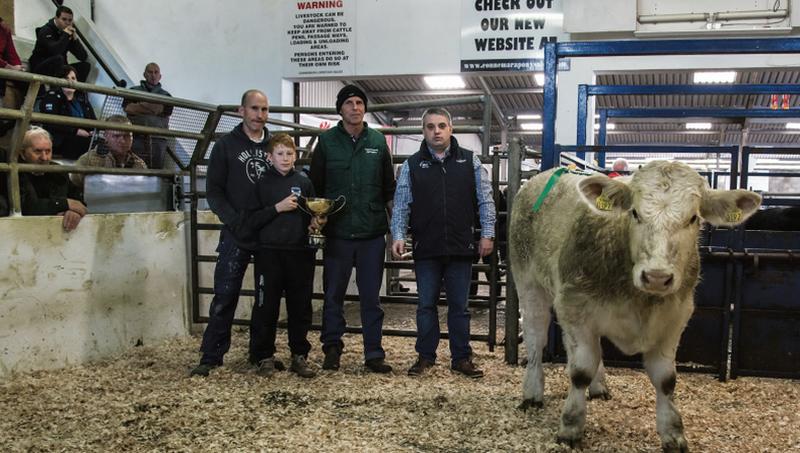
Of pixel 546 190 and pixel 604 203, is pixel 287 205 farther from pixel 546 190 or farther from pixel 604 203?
pixel 604 203

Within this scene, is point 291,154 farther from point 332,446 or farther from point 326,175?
point 332,446

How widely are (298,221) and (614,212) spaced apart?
7.13 ft

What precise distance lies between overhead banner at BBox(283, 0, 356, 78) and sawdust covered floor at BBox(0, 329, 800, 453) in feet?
24.8

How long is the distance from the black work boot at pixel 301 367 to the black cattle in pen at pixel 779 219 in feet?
13.9

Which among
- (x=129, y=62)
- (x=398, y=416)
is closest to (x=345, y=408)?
(x=398, y=416)

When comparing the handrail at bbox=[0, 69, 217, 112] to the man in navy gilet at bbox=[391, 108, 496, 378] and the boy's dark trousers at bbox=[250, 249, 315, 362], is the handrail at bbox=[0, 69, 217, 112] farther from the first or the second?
the man in navy gilet at bbox=[391, 108, 496, 378]

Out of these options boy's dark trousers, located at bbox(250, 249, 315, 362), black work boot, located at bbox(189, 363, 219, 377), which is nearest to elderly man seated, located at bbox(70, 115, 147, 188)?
boy's dark trousers, located at bbox(250, 249, 315, 362)

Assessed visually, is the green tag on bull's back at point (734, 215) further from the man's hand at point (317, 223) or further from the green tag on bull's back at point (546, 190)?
the man's hand at point (317, 223)

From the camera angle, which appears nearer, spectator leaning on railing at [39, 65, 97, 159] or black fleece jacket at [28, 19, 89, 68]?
spectator leaning on railing at [39, 65, 97, 159]

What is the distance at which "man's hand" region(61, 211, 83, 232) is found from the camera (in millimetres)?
4664

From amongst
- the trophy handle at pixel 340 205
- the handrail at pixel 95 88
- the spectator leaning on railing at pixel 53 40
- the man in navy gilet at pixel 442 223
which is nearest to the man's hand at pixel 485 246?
the man in navy gilet at pixel 442 223

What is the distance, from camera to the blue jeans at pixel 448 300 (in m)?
4.62

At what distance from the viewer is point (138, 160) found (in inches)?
229

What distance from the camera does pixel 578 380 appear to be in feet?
11.0
